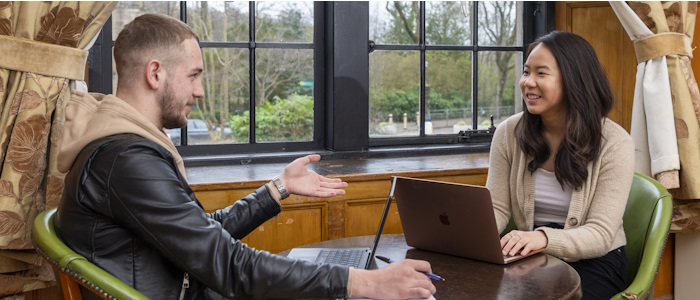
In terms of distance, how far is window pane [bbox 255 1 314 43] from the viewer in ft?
10.6

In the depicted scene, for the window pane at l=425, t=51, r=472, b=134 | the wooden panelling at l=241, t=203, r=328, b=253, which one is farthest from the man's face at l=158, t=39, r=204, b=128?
the window pane at l=425, t=51, r=472, b=134

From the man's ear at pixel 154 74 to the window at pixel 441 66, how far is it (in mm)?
1845

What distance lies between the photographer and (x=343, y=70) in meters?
3.31

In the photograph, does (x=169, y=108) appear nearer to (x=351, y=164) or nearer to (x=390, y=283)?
(x=390, y=283)

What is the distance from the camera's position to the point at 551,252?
213 centimetres

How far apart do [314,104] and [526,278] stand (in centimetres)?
174

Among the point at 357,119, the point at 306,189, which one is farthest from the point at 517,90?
the point at 306,189

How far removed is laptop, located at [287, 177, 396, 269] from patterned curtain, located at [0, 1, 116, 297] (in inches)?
34.5

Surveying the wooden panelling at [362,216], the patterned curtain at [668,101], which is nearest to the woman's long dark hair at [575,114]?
the wooden panelling at [362,216]

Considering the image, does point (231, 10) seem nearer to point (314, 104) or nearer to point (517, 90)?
point (314, 104)

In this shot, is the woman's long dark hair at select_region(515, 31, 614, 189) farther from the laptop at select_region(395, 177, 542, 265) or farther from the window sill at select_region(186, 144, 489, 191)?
the window sill at select_region(186, 144, 489, 191)

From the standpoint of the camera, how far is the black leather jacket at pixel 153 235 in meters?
1.46

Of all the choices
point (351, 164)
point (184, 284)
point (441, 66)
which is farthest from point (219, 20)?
point (184, 284)

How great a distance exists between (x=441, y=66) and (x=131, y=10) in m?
1.51
